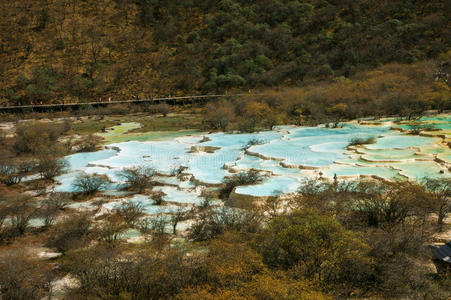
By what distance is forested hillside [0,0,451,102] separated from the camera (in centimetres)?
4141

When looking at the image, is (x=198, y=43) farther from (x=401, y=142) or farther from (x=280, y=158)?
(x=280, y=158)

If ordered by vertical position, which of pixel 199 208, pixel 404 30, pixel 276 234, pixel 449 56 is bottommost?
pixel 199 208

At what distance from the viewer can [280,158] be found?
51.4ft

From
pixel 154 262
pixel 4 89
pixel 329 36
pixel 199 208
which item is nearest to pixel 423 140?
pixel 199 208

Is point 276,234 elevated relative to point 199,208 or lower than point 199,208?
elevated

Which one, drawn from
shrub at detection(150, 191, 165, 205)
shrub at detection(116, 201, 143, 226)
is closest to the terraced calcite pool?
shrub at detection(150, 191, 165, 205)

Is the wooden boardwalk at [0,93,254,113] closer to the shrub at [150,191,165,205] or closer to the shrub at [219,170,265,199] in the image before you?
the shrub at [219,170,265,199]

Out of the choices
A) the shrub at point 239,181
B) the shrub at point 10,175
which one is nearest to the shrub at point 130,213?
the shrub at point 239,181

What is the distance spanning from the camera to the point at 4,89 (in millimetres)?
46219

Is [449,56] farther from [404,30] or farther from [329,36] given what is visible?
[329,36]

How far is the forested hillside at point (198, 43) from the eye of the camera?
41406mm

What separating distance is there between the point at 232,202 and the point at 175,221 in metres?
2.13

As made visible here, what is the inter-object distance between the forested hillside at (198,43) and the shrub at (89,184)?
1192 inches

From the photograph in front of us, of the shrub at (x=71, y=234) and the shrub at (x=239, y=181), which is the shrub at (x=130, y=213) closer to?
the shrub at (x=71, y=234)
